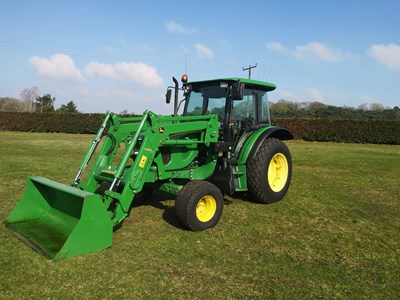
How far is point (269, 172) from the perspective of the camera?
22.4ft

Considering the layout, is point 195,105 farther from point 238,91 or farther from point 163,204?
point 163,204

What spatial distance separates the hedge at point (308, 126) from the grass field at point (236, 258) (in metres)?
20.5

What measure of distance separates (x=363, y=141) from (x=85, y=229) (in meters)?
25.3

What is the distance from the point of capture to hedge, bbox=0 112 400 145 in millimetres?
25156

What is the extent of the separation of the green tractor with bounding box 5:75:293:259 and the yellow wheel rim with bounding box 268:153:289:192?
0.02 m

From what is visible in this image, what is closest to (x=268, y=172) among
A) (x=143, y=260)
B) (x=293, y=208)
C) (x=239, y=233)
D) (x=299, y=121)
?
(x=293, y=208)

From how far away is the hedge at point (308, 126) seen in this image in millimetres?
25156

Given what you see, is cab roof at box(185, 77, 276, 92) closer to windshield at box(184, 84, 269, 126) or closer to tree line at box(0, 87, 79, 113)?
windshield at box(184, 84, 269, 126)

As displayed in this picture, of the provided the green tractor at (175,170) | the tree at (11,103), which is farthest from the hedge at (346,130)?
the tree at (11,103)

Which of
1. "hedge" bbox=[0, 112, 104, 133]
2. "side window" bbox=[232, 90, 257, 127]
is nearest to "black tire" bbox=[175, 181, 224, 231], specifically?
"side window" bbox=[232, 90, 257, 127]

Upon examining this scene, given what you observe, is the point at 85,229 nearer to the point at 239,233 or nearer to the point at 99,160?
the point at 99,160

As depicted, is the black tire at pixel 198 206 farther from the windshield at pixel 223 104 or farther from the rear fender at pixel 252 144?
the windshield at pixel 223 104

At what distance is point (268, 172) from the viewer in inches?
261

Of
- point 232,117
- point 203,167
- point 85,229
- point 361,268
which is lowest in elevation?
point 361,268
